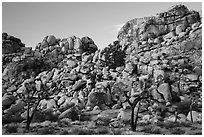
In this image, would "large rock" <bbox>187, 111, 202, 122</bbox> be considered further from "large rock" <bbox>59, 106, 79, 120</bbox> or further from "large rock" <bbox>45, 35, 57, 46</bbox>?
"large rock" <bbox>45, 35, 57, 46</bbox>

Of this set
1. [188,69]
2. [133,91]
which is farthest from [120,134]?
[188,69]

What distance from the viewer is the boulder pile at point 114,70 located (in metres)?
26.2

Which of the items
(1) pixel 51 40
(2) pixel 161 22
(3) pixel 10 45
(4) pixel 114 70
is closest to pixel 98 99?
(4) pixel 114 70

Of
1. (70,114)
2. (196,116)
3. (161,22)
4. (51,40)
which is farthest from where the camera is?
(51,40)

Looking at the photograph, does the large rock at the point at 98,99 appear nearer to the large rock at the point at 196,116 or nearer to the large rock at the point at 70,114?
the large rock at the point at 70,114

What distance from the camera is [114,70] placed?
34312 millimetres

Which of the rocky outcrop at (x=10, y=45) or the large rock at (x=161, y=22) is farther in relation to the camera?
the rocky outcrop at (x=10, y=45)

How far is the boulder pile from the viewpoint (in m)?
26.2

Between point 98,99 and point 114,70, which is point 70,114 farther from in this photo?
point 114,70

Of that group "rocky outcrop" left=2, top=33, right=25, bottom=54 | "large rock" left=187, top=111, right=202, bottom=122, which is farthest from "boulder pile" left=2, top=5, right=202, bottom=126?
"large rock" left=187, top=111, right=202, bottom=122

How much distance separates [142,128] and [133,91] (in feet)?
31.8

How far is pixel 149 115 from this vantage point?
22531 mm

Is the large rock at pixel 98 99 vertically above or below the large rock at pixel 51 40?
below

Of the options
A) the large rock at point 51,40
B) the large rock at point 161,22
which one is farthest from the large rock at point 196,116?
the large rock at point 51,40
